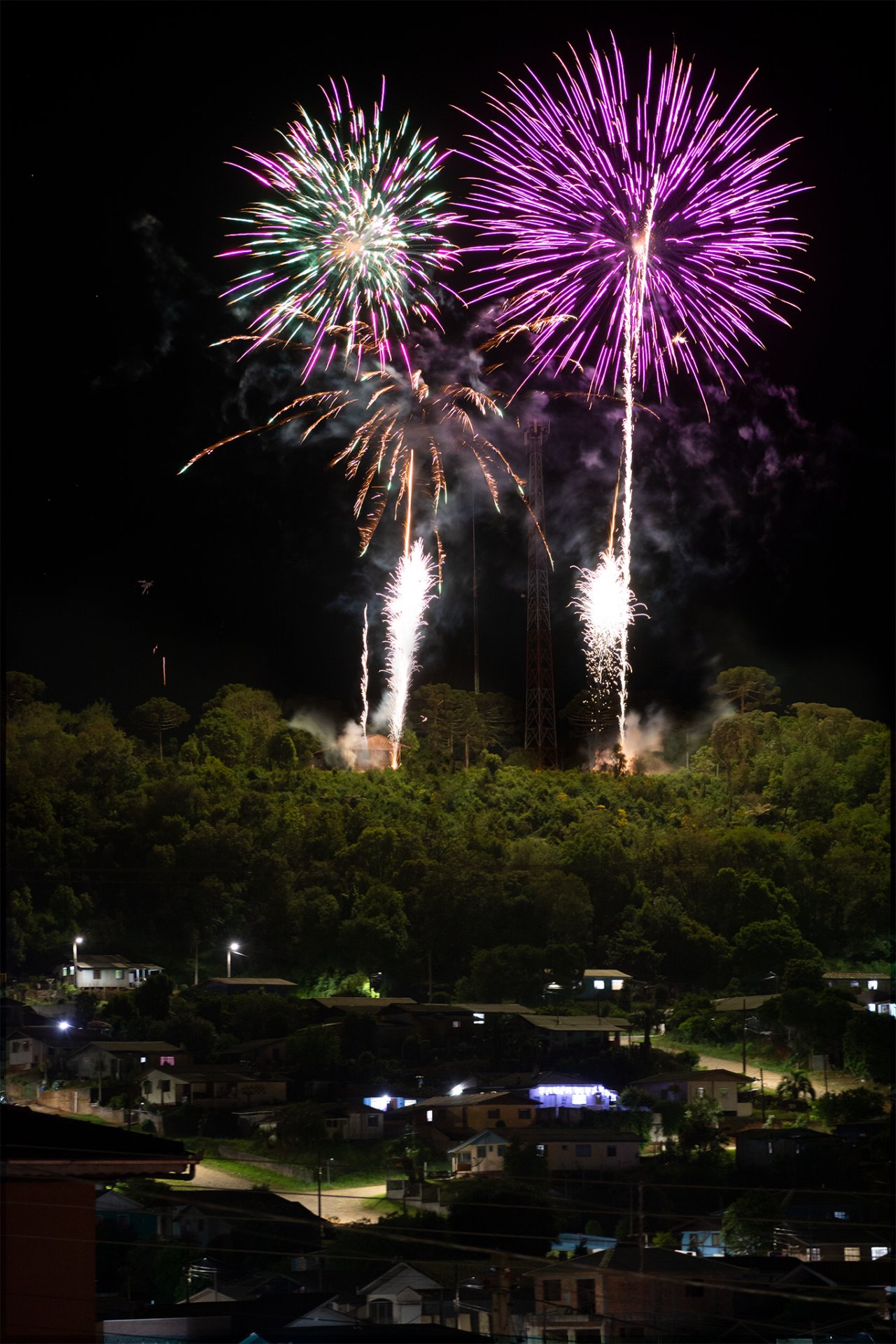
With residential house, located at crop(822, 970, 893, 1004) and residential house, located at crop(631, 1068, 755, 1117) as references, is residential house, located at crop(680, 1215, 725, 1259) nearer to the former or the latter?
residential house, located at crop(631, 1068, 755, 1117)

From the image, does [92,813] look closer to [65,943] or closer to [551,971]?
[65,943]

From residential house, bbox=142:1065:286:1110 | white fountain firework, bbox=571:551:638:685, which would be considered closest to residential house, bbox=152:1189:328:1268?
residential house, bbox=142:1065:286:1110

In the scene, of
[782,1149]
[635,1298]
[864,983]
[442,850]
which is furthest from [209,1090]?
[864,983]

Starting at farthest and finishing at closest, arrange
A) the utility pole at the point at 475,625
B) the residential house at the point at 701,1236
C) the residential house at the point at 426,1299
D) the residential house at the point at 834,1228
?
the utility pole at the point at 475,625, the residential house at the point at 701,1236, the residential house at the point at 834,1228, the residential house at the point at 426,1299

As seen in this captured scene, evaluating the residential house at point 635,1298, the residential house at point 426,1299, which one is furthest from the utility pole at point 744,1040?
the residential house at point 426,1299

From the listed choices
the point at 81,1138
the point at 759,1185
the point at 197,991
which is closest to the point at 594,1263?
the point at 759,1185

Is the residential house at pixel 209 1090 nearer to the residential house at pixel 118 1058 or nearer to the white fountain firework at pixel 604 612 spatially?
the residential house at pixel 118 1058

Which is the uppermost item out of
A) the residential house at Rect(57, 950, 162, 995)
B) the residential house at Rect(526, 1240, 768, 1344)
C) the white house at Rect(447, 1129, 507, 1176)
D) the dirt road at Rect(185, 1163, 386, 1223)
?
the residential house at Rect(57, 950, 162, 995)
